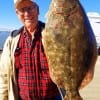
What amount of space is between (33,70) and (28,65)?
9cm

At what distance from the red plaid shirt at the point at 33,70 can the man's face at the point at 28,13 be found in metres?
0.26

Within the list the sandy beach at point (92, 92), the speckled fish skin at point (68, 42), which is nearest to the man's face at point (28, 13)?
the speckled fish skin at point (68, 42)

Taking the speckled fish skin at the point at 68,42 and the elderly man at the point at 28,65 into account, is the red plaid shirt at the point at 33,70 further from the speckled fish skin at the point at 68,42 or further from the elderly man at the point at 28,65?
the speckled fish skin at the point at 68,42

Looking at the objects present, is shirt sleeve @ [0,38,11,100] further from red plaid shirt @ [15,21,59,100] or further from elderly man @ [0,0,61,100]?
red plaid shirt @ [15,21,59,100]

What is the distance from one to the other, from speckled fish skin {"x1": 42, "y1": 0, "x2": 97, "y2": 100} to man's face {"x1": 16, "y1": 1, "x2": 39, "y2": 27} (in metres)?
1.24

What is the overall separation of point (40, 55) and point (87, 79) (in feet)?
5.01

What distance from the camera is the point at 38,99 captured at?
19.1 feet

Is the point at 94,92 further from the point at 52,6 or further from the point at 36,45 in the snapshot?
the point at 52,6

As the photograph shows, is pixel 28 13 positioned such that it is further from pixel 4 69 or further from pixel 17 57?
pixel 4 69

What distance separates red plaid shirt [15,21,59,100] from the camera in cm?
573

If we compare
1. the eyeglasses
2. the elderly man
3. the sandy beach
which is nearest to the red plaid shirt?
the elderly man

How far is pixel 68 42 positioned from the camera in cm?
412

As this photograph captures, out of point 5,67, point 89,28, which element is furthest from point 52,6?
point 5,67

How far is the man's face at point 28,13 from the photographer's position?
5438 mm
